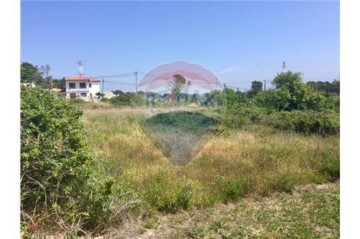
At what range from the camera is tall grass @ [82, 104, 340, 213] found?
11.5ft

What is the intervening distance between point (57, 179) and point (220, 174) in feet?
7.48

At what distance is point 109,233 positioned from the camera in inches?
105

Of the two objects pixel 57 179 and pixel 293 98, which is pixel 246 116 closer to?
pixel 293 98

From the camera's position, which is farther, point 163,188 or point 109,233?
point 163,188

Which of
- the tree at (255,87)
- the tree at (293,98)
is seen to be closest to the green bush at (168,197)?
the tree at (293,98)

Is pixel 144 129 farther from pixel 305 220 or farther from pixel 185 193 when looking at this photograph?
pixel 305 220

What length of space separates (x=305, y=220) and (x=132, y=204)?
1.67 m

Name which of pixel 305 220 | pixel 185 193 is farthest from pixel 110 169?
pixel 305 220

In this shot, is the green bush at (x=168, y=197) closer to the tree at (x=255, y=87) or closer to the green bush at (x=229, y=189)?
the green bush at (x=229, y=189)
